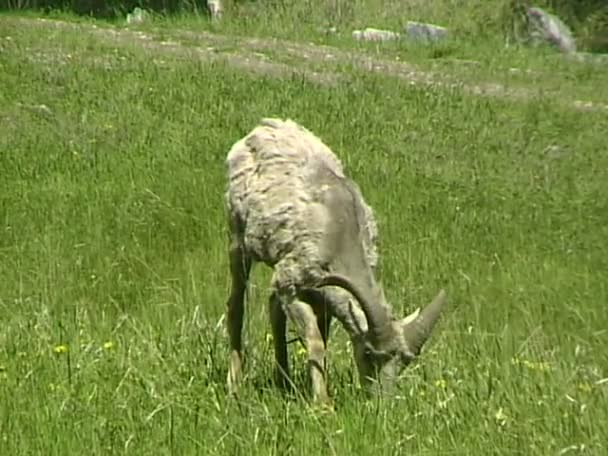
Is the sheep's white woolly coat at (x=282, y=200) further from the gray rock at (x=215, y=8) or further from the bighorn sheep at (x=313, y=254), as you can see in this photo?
the gray rock at (x=215, y=8)

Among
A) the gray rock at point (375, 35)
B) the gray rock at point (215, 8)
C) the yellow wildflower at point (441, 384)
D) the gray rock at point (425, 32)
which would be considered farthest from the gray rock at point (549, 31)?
the yellow wildflower at point (441, 384)

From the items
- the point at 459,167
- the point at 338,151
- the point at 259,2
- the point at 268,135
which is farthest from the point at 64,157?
the point at 259,2

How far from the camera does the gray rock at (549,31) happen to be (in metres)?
21.6

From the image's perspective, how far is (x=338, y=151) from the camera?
1356cm

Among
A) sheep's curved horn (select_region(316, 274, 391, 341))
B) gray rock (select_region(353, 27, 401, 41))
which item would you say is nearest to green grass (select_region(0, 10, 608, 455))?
sheep's curved horn (select_region(316, 274, 391, 341))

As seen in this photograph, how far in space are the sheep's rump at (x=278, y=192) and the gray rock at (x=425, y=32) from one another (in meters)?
14.5

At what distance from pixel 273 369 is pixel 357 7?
17854 millimetres

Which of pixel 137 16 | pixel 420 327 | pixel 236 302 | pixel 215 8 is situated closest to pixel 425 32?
pixel 215 8

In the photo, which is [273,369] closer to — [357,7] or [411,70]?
[411,70]

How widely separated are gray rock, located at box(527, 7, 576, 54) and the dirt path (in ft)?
11.8

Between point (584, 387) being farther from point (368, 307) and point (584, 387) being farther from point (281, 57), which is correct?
point (281, 57)

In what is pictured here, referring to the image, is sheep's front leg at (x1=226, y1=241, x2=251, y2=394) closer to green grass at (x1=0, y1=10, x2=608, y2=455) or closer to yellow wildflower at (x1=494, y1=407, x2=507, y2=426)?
green grass at (x1=0, y1=10, x2=608, y2=455)

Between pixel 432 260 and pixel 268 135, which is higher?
pixel 268 135

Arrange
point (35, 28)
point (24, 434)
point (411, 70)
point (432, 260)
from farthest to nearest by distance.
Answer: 1. point (35, 28)
2. point (411, 70)
3. point (432, 260)
4. point (24, 434)
